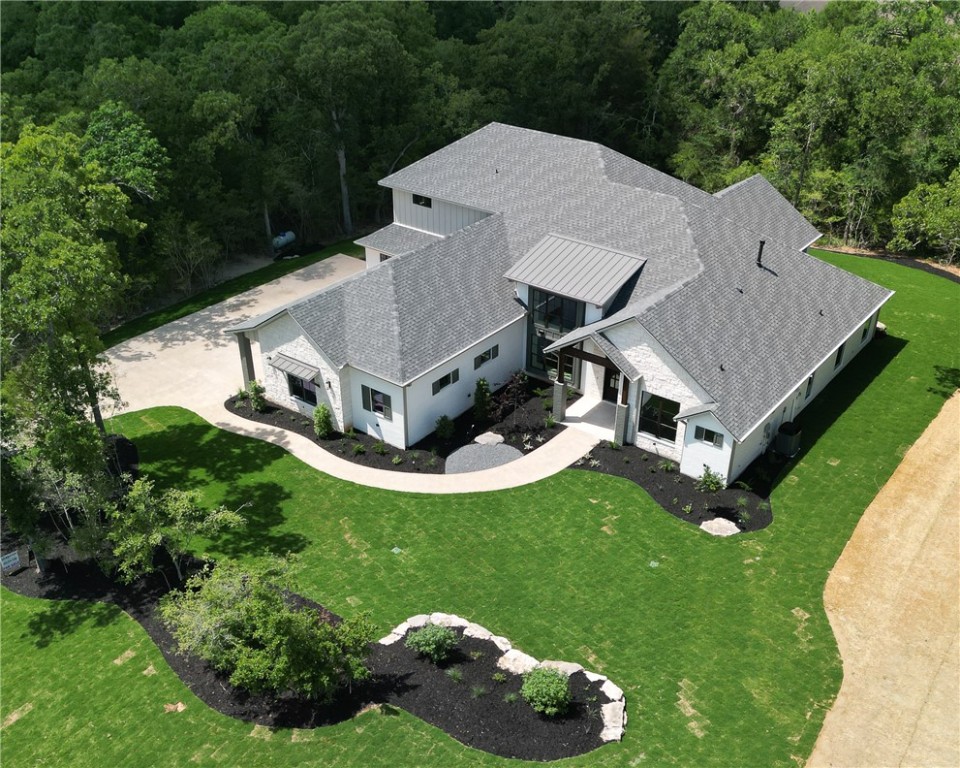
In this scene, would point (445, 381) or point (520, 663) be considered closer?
point (520, 663)

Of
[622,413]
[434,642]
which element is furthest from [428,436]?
[434,642]

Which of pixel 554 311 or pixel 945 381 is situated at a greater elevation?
pixel 554 311

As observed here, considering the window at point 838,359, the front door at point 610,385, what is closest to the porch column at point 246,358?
the front door at point 610,385

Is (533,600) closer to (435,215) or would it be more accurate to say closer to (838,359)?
(838,359)

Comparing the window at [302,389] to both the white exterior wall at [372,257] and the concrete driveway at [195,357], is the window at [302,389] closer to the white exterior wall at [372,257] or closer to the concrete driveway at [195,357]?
the concrete driveway at [195,357]

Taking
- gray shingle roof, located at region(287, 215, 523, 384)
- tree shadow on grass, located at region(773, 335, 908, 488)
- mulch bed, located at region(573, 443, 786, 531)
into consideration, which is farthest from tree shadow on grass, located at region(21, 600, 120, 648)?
tree shadow on grass, located at region(773, 335, 908, 488)

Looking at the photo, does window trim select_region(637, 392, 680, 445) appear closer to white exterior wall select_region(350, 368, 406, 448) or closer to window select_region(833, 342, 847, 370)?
white exterior wall select_region(350, 368, 406, 448)

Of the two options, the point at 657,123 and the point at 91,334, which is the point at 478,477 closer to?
the point at 91,334
